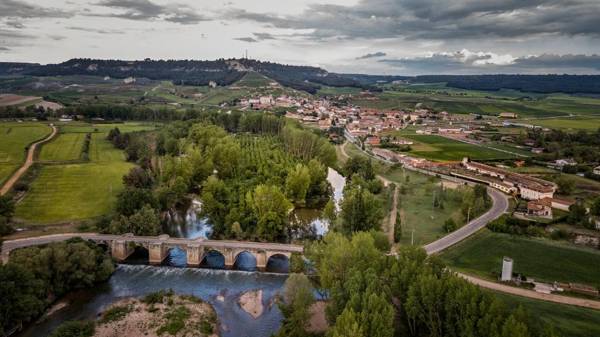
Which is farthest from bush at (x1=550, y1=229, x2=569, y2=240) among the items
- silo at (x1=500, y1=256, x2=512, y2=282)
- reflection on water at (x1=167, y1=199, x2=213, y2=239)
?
reflection on water at (x1=167, y1=199, x2=213, y2=239)

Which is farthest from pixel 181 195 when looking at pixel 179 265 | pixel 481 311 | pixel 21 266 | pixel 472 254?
pixel 481 311

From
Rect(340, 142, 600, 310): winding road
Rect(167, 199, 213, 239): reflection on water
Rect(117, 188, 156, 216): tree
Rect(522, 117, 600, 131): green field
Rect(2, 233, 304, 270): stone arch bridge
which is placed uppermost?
Rect(522, 117, 600, 131): green field

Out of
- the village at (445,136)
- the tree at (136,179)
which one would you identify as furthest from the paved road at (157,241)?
the village at (445,136)

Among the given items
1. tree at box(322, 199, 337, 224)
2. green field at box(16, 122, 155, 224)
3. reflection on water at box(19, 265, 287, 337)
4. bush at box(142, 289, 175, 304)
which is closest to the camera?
reflection on water at box(19, 265, 287, 337)

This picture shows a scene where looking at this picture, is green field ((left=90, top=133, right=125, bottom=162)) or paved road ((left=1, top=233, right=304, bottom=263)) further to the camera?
green field ((left=90, top=133, right=125, bottom=162))

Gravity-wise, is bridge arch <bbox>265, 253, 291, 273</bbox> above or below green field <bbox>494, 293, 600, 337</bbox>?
below

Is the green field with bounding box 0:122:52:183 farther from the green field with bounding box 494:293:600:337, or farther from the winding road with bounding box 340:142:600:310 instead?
the green field with bounding box 494:293:600:337

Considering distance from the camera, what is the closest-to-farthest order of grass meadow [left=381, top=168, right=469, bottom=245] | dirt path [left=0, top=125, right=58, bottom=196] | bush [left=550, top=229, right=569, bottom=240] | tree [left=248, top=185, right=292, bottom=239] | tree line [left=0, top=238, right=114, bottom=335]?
tree line [left=0, top=238, right=114, bottom=335]
bush [left=550, top=229, right=569, bottom=240]
tree [left=248, top=185, right=292, bottom=239]
grass meadow [left=381, top=168, right=469, bottom=245]
dirt path [left=0, top=125, right=58, bottom=196]

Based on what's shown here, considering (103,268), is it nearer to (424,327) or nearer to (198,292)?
(198,292)
